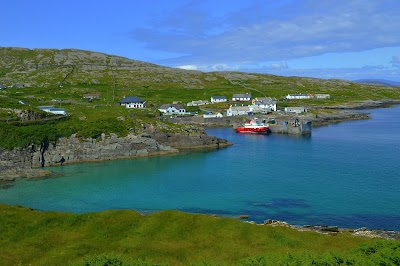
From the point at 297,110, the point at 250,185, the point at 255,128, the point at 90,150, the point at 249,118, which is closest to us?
the point at 250,185

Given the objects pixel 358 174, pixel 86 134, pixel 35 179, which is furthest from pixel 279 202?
pixel 86 134

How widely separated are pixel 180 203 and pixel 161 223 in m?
24.9

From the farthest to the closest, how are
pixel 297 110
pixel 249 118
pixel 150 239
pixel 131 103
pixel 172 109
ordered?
pixel 297 110 < pixel 249 118 < pixel 172 109 < pixel 131 103 < pixel 150 239

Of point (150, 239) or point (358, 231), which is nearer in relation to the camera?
point (150, 239)

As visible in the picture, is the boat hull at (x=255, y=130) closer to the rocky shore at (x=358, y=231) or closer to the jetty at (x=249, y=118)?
the jetty at (x=249, y=118)

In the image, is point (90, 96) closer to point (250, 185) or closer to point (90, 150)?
point (90, 150)

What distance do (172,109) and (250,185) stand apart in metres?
112

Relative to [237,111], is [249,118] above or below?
below

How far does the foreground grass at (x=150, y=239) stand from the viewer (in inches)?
1254

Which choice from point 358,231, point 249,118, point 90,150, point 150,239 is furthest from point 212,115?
point 150,239

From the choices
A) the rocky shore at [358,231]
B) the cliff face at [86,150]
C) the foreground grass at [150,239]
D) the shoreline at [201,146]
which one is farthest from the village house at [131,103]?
the rocky shore at [358,231]

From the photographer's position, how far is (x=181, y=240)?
37250 millimetres

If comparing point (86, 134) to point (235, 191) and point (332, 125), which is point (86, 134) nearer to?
point (235, 191)

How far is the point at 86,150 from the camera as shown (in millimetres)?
99688
